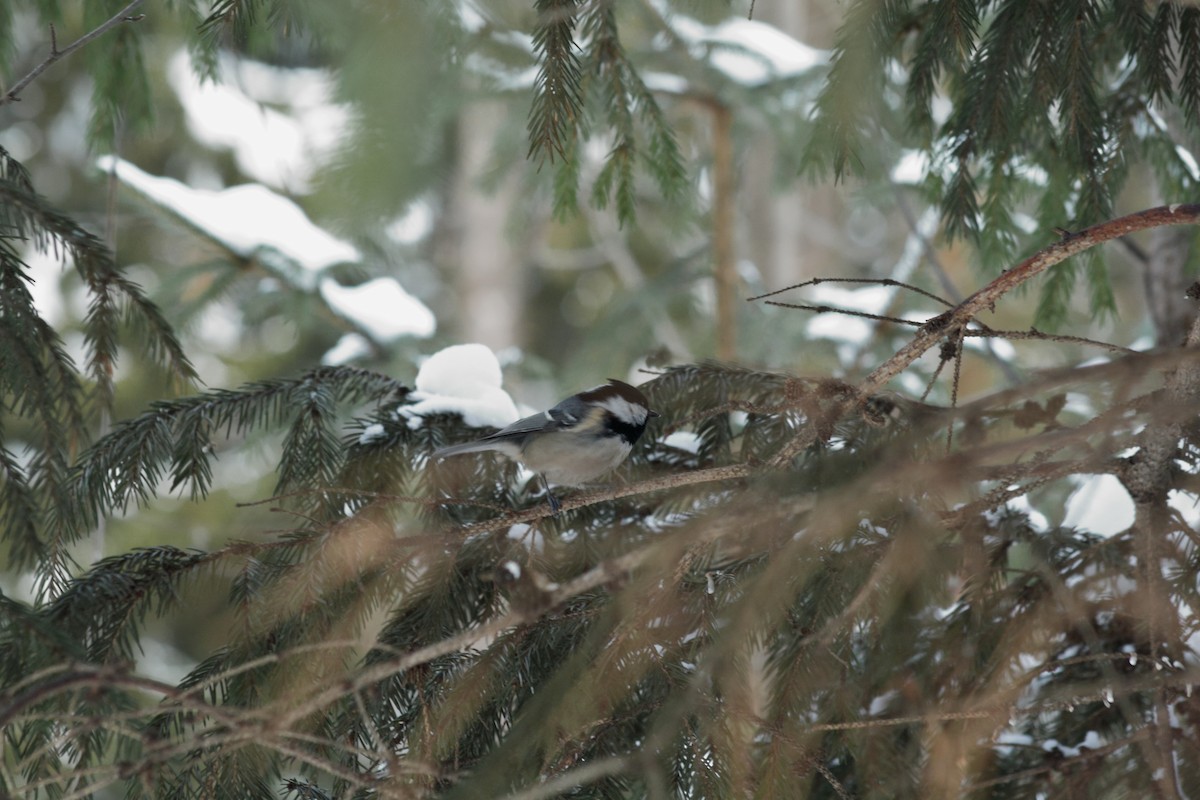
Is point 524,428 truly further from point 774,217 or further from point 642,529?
point 774,217

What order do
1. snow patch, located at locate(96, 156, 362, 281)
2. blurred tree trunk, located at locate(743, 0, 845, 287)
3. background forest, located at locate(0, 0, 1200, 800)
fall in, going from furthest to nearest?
blurred tree trunk, located at locate(743, 0, 845, 287) < snow patch, located at locate(96, 156, 362, 281) < background forest, located at locate(0, 0, 1200, 800)

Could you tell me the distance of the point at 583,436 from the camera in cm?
319

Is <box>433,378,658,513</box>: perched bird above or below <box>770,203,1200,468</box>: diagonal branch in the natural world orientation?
above

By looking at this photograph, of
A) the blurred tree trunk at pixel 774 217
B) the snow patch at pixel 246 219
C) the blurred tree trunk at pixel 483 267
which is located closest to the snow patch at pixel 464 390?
the snow patch at pixel 246 219

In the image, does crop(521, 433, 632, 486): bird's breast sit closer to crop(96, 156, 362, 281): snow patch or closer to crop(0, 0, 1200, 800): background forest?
crop(0, 0, 1200, 800): background forest

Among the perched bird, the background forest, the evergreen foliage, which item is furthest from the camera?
the perched bird

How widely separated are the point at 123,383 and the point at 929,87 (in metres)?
9.14

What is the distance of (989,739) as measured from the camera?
2.11m

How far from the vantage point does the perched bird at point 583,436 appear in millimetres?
2912

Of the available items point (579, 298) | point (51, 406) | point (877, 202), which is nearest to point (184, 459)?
point (51, 406)

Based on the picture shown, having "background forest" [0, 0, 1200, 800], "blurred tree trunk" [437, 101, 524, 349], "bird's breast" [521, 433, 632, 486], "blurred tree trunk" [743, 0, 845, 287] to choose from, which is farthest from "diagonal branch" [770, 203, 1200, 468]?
"blurred tree trunk" [437, 101, 524, 349]

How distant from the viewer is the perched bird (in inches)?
115

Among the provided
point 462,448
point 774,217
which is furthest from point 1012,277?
point 774,217

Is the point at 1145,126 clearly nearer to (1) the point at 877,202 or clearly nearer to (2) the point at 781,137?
(1) the point at 877,202
